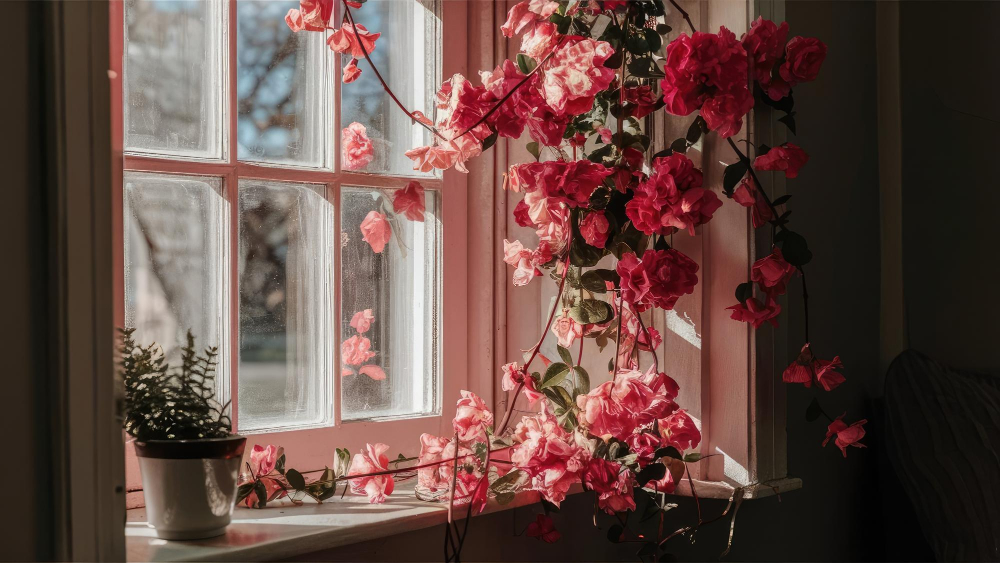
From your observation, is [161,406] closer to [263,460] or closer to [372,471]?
[263,460]

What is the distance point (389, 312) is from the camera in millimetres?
1260

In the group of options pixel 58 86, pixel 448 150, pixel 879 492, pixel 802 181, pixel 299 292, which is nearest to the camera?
pixel 58 86

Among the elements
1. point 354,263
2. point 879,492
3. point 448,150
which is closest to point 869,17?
point 879,492

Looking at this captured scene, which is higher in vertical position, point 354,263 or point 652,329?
point 354,263

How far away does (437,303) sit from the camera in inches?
51.6

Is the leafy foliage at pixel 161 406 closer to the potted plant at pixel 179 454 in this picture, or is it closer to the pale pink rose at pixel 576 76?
the potted plant at pixel 179 454

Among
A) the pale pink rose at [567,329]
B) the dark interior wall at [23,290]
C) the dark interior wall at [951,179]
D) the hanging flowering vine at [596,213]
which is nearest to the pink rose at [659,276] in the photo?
the hanging flowering vine at [596,213]

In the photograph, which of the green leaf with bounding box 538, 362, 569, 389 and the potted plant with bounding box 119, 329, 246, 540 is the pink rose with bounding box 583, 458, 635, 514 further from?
the potted plant with bounding box 119, 329, 246, 540

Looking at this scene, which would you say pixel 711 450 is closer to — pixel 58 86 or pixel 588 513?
pixel 588 513

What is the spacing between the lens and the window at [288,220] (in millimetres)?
1024

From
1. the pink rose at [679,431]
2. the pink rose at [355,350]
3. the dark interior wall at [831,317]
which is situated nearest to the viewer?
the pink rose at [679,431]

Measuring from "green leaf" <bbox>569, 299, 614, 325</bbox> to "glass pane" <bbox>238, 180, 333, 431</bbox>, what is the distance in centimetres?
40

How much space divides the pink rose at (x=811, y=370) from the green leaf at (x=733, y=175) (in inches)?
11.2

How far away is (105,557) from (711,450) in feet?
3.12
